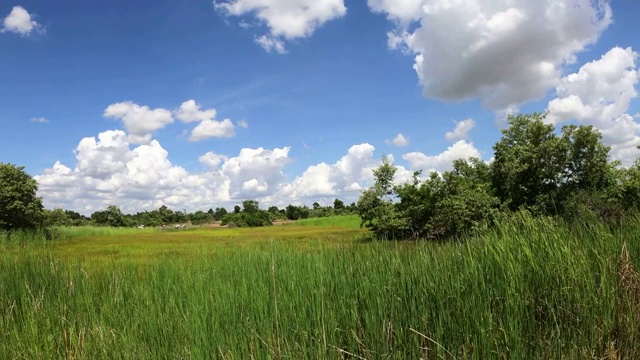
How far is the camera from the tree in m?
28.1

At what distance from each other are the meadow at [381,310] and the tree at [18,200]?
26.8m

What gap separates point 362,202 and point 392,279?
60.5 ft

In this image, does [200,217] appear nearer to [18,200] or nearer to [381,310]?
[18,200]

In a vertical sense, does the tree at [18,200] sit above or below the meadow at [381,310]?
above

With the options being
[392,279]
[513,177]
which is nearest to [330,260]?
[392,279]

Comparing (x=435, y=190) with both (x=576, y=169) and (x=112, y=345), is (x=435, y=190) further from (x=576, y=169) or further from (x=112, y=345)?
(x=112, y=345)

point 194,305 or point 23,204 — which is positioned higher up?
point 23,204

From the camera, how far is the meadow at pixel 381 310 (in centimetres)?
381

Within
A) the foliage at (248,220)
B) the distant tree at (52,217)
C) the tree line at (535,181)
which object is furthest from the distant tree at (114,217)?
the tree line at (535,181)

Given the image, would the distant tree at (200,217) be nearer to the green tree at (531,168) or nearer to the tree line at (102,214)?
the tree line at (102,214)

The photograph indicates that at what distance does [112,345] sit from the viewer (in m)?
4.32

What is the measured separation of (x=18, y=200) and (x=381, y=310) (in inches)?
1255

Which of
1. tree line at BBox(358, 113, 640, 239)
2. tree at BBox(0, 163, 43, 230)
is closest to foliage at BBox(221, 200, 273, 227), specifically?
tree at BBox(0, 163, 43, 230)

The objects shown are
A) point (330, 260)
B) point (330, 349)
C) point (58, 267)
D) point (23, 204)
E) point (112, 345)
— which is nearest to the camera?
point (330, 349)
